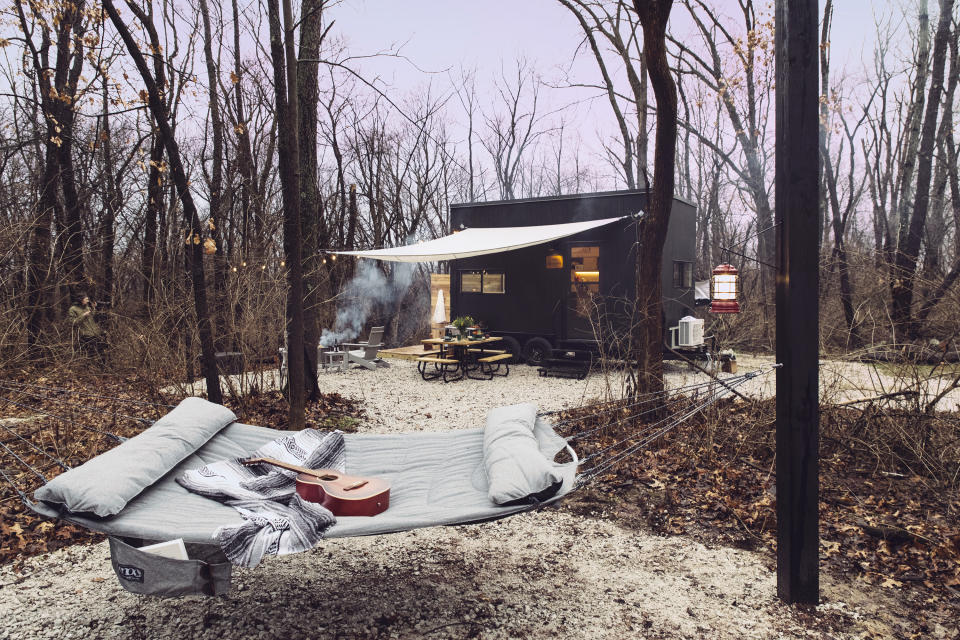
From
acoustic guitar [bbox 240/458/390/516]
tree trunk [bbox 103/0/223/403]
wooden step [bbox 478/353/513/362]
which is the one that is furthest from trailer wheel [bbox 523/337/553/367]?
acoustic guitar [bbox 240/458/390/516]

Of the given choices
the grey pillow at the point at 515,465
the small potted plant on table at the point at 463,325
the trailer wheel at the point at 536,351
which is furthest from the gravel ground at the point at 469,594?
the trailer wheel at the point at 536,351

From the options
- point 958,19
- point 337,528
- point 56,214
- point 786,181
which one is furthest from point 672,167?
point 56,214

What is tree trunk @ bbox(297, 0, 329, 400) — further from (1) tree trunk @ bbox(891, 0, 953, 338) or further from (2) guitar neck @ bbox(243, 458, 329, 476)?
(1) tree trunk @ bbox(891, 0, 953, 338)

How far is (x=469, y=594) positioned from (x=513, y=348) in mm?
6899

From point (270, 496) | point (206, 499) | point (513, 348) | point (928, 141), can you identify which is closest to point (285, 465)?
point (270, 496)

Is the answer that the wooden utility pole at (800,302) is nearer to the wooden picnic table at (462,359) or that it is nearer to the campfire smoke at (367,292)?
the wooden picnic table at (462,359)

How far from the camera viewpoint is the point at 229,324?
5.09 metres

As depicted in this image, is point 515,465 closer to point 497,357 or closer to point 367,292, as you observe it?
point 497,357

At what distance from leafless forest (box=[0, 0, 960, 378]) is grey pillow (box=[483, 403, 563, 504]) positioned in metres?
1.19

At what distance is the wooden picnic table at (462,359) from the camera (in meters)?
8.20

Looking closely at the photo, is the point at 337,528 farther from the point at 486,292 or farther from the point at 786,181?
the point at 486,292

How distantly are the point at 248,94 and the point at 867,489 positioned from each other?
1412cm

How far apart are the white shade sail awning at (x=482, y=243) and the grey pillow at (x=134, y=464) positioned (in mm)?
5036

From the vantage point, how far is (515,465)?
2.08 meters
